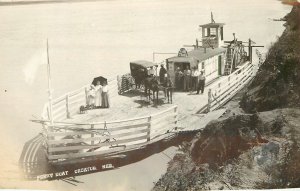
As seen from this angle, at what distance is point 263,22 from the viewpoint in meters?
2.86

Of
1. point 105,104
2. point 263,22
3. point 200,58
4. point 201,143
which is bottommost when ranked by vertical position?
point 201,143

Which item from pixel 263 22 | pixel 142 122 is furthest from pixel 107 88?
pixel 263 22

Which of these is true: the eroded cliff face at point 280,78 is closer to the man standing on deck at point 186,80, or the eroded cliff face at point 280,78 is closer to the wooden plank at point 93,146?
the man standing on deck at point 186,80

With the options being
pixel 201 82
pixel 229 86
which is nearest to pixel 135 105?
pixel 201 82

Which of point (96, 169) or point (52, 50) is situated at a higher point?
point (52, 50)

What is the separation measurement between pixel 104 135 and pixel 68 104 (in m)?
0.27

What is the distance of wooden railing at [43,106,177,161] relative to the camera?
112 inches

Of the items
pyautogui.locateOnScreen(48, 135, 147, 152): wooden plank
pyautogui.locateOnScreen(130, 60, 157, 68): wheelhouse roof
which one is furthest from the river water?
pyautogui.locateOnScreen(48, 135, 147, 152): wooden plank

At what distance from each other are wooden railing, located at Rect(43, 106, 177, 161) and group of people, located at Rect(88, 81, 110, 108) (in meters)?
0.11

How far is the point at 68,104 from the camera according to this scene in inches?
112

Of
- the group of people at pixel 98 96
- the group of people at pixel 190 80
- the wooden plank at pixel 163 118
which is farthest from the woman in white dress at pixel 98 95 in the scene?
the group of people at pixel 190 80

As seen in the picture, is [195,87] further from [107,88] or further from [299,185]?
[299,185]

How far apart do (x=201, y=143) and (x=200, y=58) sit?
0.49m

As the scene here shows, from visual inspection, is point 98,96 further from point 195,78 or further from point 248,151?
point 248,151
